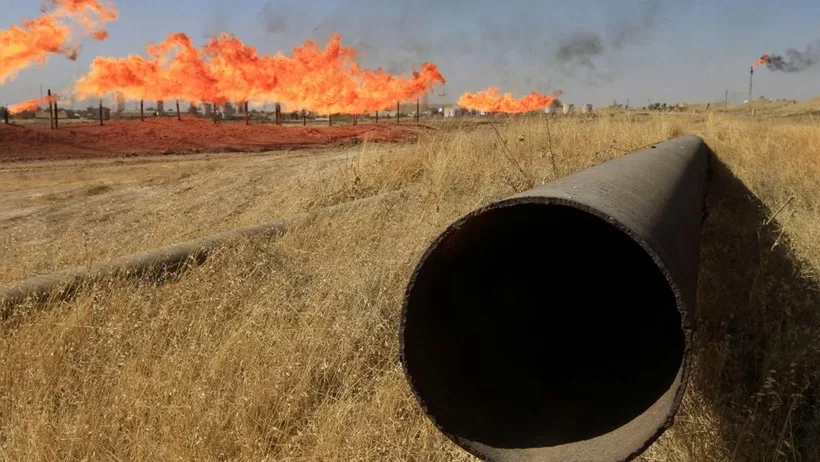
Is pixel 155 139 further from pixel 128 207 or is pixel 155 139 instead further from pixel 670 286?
pixel 670 286

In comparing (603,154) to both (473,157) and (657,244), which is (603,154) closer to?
(473,157)

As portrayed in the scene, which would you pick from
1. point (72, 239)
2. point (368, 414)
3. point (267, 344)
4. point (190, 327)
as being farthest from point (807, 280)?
point (72, 239)

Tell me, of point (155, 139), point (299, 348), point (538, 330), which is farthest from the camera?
point (155, 139)

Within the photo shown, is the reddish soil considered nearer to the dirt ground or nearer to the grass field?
the dirt ground

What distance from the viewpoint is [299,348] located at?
361 cm

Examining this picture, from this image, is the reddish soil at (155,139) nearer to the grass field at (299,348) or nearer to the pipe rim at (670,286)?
the grass field at (299,348)

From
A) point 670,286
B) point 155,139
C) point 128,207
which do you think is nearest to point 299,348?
point 670,286

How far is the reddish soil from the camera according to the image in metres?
18.4

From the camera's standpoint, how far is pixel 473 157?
912 cm

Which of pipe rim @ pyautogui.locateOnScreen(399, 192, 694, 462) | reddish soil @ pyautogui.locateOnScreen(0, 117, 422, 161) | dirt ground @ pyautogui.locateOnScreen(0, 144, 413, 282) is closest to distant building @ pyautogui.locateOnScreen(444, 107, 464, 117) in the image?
reddish soil @ pyautogui.locateOnScreen(0, 117, 422, 161)

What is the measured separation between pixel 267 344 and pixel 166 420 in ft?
2.58

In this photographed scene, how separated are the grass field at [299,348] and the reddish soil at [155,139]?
10136mm

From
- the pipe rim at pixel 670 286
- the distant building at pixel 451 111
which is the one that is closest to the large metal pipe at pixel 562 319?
the pipe rim at pixel 670 286

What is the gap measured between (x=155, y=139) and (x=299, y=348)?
773 inches
